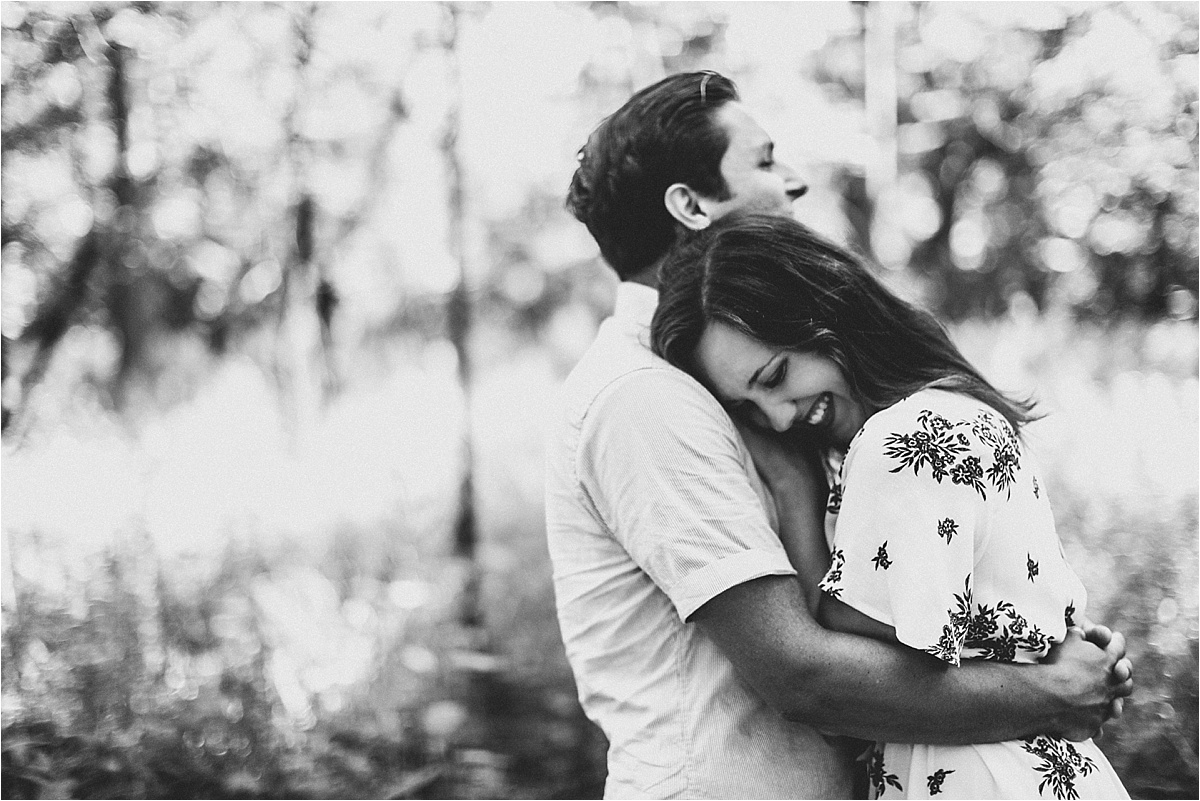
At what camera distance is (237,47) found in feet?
15.8

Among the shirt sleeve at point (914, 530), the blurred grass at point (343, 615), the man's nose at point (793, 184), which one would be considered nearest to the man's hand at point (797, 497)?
the shirt sleeve at point (914, 530)

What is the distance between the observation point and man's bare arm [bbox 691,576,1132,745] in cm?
150

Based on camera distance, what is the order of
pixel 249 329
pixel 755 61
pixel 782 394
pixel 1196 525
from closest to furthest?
pixel 782 394 → pixel 1196 525 → pixel 755 61 → pixel 249 329

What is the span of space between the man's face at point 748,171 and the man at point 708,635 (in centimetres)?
1

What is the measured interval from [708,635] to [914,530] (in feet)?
1.16

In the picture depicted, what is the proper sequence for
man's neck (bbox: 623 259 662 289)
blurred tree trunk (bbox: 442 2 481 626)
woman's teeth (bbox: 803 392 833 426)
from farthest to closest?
blurred tree trunk (bbox: 442 2 481 626)
man's neck (bbox: 623 259 662 289)
woman's teeth (bbox: 803 392 833 426)

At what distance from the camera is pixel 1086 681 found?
1.63 meters

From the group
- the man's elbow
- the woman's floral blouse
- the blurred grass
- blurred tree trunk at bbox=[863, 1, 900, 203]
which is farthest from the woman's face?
blurred tree trunk at bbox=[863, 1, 900, 203]

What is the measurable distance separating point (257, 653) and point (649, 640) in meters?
2.23

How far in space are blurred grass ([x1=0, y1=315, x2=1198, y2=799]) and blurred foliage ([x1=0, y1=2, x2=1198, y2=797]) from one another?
0.01 meters

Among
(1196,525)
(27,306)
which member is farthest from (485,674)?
(1196,525)

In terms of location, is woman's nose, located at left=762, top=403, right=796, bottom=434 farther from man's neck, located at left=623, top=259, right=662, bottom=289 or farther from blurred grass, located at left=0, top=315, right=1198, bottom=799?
blurred grass, located at left=0, top=315, right=1198, bottom=799

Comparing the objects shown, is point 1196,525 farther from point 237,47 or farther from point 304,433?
point 304,433

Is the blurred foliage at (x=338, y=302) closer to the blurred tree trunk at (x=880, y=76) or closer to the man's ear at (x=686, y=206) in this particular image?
the blurred tree trunk at (x=880, y=76)
